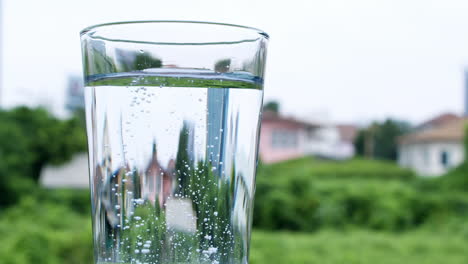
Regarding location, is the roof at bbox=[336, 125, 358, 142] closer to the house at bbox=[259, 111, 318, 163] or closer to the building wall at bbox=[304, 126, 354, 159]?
the building wall at bbox=[304, 126, 354, 159]

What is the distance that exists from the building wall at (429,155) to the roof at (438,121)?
8.30ft

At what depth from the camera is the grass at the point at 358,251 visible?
3992 mm

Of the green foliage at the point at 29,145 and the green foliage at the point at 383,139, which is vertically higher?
the green foliage at the point at 29,145

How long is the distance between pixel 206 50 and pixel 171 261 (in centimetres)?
14

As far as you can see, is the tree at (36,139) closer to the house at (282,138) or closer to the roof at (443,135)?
the house at (282,138)

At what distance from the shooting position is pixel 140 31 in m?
0.35

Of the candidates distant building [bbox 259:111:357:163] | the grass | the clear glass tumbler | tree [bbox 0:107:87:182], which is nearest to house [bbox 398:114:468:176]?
distant building [bbox 259:111:357:163]

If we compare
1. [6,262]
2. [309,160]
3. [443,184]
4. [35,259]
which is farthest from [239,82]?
[309,160]

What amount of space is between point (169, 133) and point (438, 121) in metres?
22.1

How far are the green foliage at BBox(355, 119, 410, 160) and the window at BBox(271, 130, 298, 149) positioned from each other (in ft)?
16.3

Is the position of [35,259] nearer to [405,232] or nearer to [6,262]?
[6,262]

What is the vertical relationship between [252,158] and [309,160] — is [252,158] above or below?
above

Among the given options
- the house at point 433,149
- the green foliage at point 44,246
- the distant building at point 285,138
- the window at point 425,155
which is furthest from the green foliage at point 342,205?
the window at point 425,155

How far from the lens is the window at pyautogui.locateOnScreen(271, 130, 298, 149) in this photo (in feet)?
45.1
